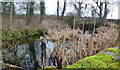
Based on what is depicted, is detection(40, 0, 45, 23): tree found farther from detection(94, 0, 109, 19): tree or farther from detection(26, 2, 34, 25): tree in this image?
detection(94, 0, 109, 19): tree

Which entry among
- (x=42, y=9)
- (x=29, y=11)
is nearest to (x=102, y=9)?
(x=42, y=9)

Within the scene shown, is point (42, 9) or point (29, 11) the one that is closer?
point (29, 11)

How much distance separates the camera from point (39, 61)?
3100 millimetres

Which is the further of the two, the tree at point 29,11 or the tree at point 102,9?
the tree at point 102,9

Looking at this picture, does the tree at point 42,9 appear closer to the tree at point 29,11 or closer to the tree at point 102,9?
the tree at point 29,11

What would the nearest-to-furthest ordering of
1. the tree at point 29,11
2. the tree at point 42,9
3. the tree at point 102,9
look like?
the tree at point 29,11 → the tree at point 42,9 → the tree at point 102,9

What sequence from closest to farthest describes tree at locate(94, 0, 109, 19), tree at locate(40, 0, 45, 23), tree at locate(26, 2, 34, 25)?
tree at locate(26, 2, 34, 25), tree at locate(40, 0, 45, 23), tree at locate(94, 0, 109, 19)

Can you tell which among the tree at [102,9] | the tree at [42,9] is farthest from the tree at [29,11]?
the tree at [102,9]

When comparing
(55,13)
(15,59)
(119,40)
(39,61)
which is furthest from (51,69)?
(55,13)

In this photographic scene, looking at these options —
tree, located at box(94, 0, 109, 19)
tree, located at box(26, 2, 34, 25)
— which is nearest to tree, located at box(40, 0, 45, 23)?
tree, located at box(26, 2, 34, 25)

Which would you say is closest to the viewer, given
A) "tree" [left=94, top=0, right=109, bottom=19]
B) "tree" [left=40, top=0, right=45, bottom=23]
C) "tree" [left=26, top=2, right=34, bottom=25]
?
"tree" [left=26, top=2, right=34, bottom=25]

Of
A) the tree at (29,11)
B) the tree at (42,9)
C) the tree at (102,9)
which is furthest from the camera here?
the tree at (102,9)

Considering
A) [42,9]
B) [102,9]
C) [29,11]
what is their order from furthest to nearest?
[102,9] < [42,9] < [29,11]

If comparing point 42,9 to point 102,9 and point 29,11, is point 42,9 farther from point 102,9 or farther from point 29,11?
point 102,9
